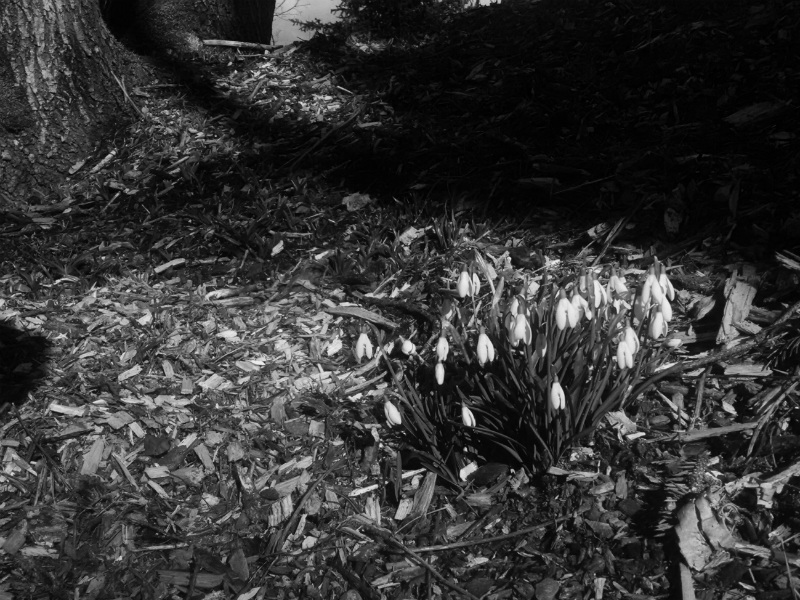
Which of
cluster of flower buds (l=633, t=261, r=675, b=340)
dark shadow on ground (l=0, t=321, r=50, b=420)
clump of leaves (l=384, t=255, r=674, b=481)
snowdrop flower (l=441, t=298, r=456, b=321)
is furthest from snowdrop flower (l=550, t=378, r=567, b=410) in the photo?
dark shadow on ground (l=0, t=321, r=50, b=420)

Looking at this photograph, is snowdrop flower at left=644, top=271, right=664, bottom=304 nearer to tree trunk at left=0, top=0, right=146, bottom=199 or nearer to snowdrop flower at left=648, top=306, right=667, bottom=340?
snowdrop flower at left=648, top=306, right=667, bottom=340

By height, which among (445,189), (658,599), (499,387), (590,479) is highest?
(445,189)

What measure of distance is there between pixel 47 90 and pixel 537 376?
12.0 ft

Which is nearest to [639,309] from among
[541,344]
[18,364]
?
[541,344]

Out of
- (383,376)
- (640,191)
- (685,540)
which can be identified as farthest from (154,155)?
(685,540)

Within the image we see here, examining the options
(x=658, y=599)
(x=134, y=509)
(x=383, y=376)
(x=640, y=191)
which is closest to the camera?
(x=658, y=599)

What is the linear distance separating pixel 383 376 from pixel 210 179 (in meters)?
2.01

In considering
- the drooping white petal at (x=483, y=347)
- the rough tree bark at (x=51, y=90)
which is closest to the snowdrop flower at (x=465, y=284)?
the drooping white petal at (x=483, y=347)

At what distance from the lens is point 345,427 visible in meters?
2.82

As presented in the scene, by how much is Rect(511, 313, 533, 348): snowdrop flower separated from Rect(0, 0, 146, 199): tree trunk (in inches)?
133

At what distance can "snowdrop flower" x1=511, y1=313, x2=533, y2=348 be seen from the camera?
2.15 metres

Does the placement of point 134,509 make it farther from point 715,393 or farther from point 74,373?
point 715,393

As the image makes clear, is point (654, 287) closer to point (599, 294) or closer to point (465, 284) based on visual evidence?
point (599, 294)

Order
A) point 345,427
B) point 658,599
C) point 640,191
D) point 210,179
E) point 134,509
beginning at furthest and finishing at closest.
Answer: point 210,179 < point 640,191 < point 345,427 < point 134,509 < point 658,599
